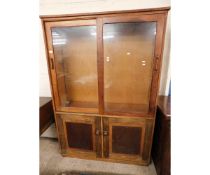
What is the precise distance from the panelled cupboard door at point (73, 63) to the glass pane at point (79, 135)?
21 centimetres

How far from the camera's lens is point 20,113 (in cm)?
43

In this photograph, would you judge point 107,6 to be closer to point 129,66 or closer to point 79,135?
point 129,66

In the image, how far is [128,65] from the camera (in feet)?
4.96

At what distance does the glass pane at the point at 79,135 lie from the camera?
1532 millimetres

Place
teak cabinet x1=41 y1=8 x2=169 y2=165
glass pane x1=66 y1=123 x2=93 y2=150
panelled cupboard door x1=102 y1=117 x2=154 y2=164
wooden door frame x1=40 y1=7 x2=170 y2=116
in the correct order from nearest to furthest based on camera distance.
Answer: wooden door frame x1=40 y1=7 x2=170 y2=116, teak cabinet x1=41 y1=8 x2=169 y2=165, panelled cupboard door x1=102 y1=117 x2=154 y2=164, glass pane x1=66 y1=123 x2=93 y2=150

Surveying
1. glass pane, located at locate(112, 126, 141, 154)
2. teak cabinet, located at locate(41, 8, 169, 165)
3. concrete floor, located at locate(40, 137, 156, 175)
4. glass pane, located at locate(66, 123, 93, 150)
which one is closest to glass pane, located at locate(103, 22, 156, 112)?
teak cabinet, located at locate(41, 8, 169, 165)

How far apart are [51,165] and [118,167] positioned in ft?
2.70

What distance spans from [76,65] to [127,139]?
42.4 inches

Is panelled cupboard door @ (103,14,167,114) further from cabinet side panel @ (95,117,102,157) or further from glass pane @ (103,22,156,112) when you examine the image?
cabinet side panel @ (95,117,102,157)

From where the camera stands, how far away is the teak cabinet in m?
1.28

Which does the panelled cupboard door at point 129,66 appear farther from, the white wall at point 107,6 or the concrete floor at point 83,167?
the concrete floor at point 83,167

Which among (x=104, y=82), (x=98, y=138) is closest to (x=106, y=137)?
(x=98, y=138)
